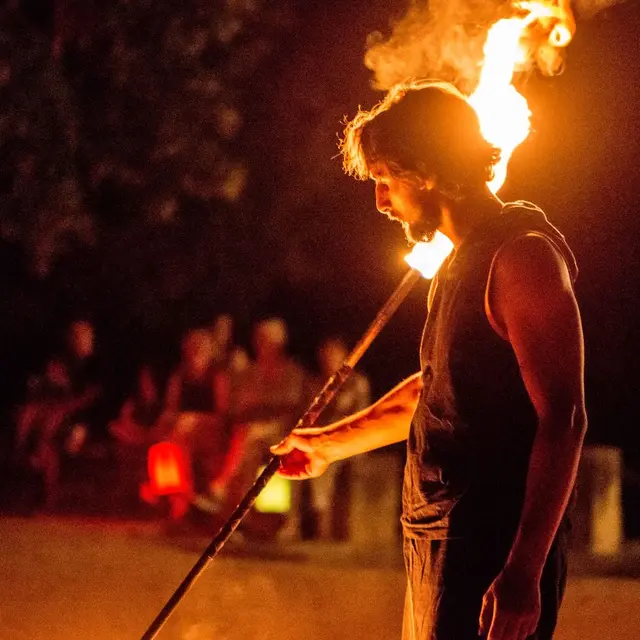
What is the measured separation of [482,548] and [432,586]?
170mm

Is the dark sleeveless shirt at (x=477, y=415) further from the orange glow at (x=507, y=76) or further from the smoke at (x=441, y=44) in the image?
the smoke at (x=441, y=44)

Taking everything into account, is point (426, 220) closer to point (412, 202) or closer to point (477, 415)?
point (412, 202)

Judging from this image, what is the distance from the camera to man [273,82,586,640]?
95.7 inches

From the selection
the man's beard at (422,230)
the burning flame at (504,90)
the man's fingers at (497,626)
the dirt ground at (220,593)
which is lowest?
the dirt ground at (220,593)

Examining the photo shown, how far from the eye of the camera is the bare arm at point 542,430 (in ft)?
7.93

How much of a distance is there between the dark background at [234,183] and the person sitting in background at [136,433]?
3.36m

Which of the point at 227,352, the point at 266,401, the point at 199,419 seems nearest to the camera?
the point at 266,401

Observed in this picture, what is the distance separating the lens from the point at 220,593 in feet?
23.2

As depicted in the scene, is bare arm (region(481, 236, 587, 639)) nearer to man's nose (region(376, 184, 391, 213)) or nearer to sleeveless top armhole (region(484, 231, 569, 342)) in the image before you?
sleeveless top armhole (region(484, 231, 569, 342))

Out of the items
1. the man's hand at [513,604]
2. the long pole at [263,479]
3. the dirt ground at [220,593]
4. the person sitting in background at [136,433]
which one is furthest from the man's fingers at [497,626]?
the person sitting in background at [136,433]

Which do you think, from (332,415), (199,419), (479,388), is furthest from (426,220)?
(199,419)

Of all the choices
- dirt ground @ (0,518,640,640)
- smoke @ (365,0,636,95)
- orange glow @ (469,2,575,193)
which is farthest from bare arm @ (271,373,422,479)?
dirt ground @ (0,518,640,640)

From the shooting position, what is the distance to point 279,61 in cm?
1352

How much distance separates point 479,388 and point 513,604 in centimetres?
50
